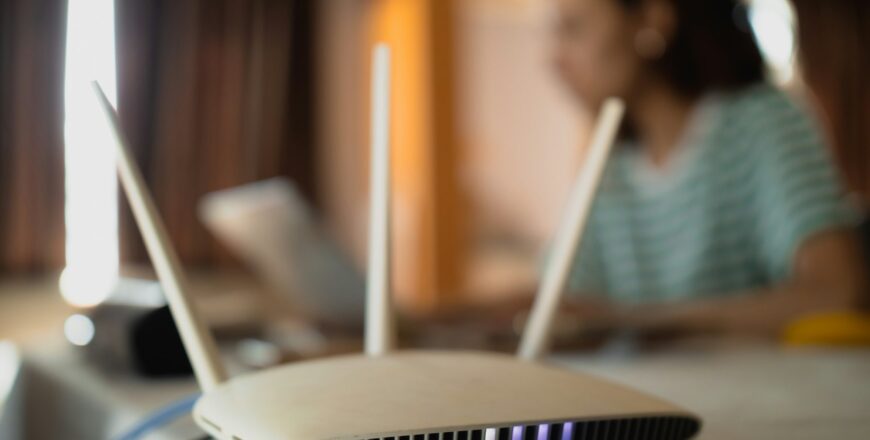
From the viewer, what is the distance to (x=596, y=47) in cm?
125

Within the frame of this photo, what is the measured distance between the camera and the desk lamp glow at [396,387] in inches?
11.3

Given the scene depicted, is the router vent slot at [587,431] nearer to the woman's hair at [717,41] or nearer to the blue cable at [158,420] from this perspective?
the blue cable at [158,420]

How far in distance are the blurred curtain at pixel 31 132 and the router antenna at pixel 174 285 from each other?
2.28m

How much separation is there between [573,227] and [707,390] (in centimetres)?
17

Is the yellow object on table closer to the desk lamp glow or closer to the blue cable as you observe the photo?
the desk lamp glow

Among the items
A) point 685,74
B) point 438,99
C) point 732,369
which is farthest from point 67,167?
point 732,369

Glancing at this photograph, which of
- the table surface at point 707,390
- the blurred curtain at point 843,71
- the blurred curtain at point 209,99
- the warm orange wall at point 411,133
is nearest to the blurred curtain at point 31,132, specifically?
the blurred curtain at point 209,99

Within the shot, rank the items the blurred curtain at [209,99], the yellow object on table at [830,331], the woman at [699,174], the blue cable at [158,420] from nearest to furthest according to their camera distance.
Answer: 1. the blue cable at [158,420]
2. the yellow object on table at [830,331]
3. the woman at [699,174]
4. the blurred curtain at [209,99]

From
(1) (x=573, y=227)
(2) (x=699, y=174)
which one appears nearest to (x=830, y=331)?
(1) (x=573, y=227)

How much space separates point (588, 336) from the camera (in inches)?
29.1

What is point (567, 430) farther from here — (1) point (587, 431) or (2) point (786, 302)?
(2) point (786, 302)

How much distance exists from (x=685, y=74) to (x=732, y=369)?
823 millimetres

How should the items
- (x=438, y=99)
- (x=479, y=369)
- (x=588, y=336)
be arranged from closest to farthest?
(x=479, y=369) < (x=588, y=336) < (x=438, y=99)

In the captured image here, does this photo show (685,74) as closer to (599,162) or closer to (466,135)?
(599,162)
